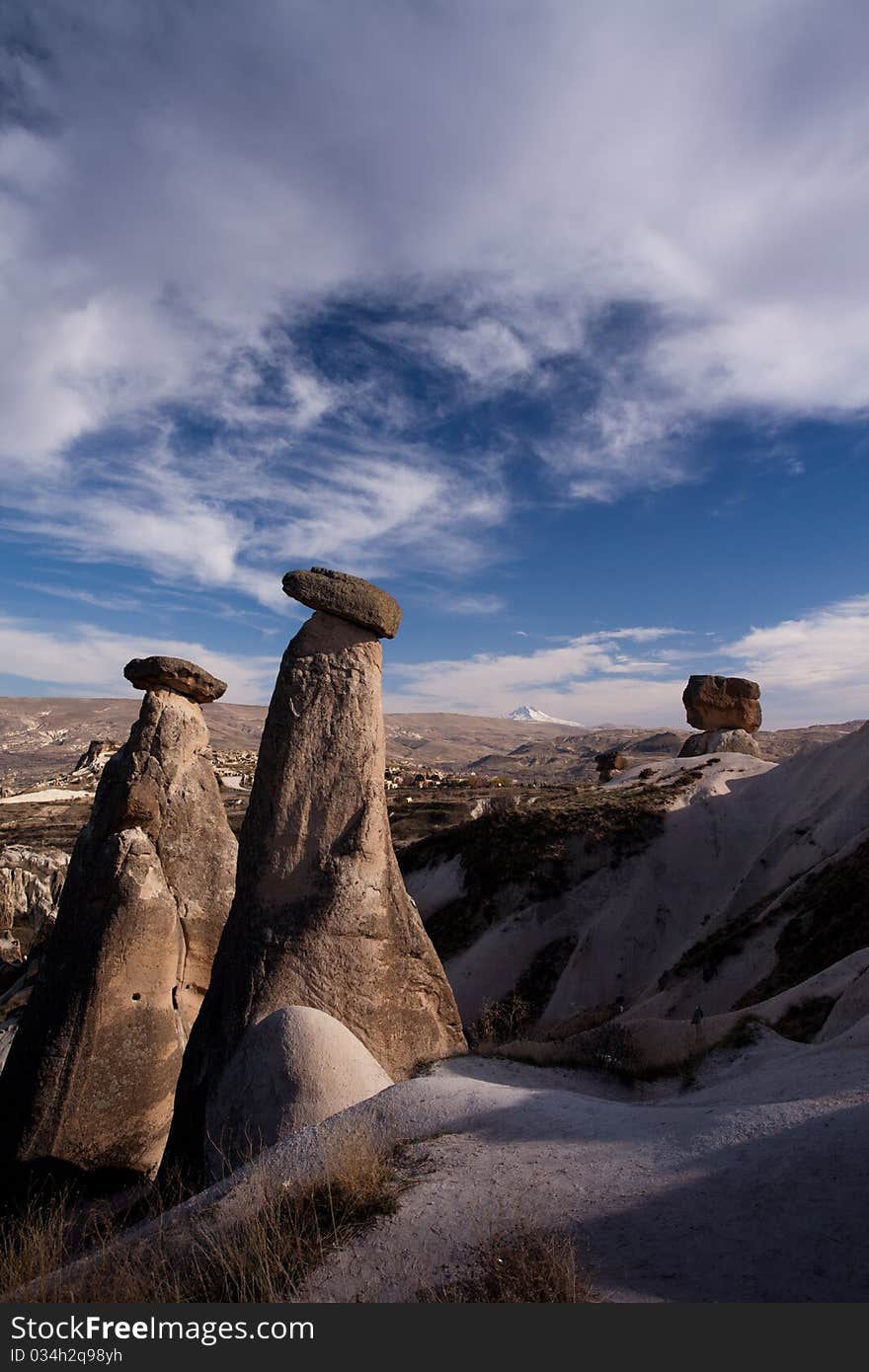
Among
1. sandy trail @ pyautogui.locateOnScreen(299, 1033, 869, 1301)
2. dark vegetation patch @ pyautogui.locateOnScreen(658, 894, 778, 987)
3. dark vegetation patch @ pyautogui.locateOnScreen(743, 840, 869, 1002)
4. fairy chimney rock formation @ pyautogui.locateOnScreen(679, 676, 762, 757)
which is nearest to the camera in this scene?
sandy trail @ pyautogui.locateOnScreen(299, 1033, 869, 1301)

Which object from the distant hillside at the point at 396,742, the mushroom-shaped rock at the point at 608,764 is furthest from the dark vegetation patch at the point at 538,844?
the distant hillside at the point at 396,742

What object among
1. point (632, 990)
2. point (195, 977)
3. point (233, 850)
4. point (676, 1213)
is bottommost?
point (632, 990)

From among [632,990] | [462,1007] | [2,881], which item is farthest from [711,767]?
[2,881]

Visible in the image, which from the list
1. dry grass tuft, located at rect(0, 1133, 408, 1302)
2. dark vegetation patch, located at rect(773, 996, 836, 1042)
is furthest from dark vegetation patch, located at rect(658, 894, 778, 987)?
dry grass tuft, located at rect(0, 1133, 408, 1302)

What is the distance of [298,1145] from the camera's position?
3924 millimetres

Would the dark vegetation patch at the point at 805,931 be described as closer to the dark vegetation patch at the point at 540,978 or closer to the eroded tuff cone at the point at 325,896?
the dark vegetation patch at the point at 540,978

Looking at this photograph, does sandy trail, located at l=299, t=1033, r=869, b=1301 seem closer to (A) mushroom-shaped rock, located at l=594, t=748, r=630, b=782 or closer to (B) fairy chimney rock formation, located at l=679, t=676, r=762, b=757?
(B) fairy chimney rock formation, located at l=679, t=676, r=762, b=757

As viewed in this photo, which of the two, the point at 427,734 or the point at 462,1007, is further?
the point at 427,734

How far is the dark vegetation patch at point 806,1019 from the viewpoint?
6.65 metres

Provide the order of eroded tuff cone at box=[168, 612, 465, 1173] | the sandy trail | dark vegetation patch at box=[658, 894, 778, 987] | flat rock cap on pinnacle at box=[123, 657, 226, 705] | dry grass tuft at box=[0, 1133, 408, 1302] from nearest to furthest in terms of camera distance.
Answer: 1. the sandy trail
2. dry grass tuft at box=[0, 1133, 408, 1302]
3. eroded tuff cone at box=[168, 612, 465, 1173]
4. flat rock cap on pinnacle at box=[123, 657, 226, 705]
5. dark vegetation patch at box=[658, 894, 778, 987]

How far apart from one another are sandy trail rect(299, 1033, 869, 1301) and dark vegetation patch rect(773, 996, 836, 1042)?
2.36m

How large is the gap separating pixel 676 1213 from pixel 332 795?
3680 millimetres

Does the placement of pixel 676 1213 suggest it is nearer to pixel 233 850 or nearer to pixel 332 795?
pixel 332 795

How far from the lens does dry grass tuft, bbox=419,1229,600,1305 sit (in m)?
2.58
